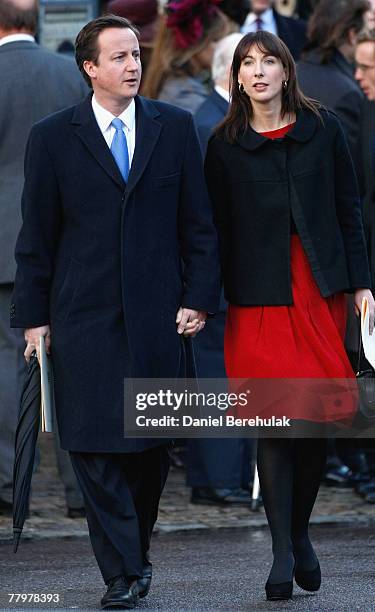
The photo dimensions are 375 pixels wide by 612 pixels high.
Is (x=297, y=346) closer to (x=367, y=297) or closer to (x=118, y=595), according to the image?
(x=367, y=297)

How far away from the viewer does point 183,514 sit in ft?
26.6

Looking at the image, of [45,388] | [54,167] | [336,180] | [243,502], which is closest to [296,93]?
[336,180]

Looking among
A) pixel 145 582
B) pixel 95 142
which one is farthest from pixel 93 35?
pixel 145 582

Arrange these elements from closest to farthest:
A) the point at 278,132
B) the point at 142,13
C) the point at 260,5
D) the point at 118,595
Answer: the point at 118,595 < the point at 278,132 < the point at 142,13 < the point at 260,5

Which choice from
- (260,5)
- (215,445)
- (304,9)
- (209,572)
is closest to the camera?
(209,572)

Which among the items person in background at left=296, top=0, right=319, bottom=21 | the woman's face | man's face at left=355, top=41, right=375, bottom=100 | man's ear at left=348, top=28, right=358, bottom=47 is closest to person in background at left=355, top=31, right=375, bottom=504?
man's face at left=355, top=41, right=375, bottom=100

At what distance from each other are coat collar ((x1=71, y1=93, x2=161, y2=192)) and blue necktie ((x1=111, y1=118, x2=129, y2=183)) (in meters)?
0.04

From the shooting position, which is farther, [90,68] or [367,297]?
[367,297]

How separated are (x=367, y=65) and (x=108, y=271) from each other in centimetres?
247

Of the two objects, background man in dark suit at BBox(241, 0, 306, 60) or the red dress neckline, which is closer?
the red dress neckline

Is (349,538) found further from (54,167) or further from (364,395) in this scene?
(54,167)

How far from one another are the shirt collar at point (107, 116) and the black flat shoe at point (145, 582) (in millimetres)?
1592

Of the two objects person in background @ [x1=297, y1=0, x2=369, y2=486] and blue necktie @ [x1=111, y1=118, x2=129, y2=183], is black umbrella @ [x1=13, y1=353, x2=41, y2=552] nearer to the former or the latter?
blue necktie @ [x1=111, y1=118, x2=129, y2=183]

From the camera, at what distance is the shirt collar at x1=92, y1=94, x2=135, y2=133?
5.92m
